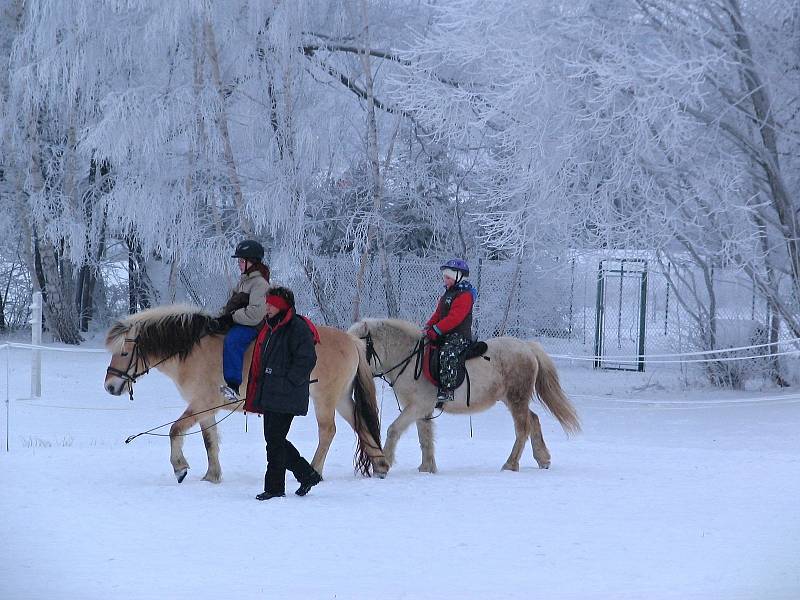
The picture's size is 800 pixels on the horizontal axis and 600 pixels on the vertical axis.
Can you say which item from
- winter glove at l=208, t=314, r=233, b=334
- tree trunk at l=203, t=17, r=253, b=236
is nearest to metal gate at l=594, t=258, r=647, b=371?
tree trunk at l=203, t=17, r=253, b=236

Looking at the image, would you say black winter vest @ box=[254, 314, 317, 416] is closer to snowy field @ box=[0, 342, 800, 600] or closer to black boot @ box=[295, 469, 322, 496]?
black boot @ box=[295, 469, 322, 496]

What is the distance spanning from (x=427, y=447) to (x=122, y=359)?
2511mm

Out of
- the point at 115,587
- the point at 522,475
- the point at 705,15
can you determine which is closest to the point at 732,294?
the point at 705,15

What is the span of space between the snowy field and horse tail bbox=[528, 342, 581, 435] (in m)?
0.41

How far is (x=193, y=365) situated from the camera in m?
7.50

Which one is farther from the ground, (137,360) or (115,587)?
(137,360)

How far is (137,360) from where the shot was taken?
7.40 metres

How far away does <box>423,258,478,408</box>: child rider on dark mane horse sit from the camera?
8062 mm

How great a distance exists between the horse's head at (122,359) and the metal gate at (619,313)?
9.33 meters

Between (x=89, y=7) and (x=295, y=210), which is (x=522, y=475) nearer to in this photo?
(x=295, y=210)

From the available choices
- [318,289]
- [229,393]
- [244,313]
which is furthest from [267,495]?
[318,289]

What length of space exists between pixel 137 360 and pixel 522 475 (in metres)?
3.16

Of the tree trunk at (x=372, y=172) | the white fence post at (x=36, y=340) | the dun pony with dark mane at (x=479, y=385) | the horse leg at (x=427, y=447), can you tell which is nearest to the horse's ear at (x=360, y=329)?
the dun pony with dark mane at (x=479, y=385)

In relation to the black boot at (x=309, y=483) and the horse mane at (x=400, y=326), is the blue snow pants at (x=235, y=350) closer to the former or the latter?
the black boot at (x=309, y=483)
